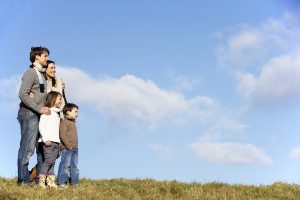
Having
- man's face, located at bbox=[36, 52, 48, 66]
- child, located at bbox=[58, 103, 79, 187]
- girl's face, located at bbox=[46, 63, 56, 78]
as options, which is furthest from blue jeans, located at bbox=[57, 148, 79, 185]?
man's face, located at bbox=[36, 52, 48, 66]

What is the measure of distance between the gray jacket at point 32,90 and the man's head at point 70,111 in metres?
0.96

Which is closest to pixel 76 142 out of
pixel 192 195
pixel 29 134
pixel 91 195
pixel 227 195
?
pixel 29 134

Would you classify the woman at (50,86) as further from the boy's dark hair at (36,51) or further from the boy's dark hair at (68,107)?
the boy's dark hair at (36,51)

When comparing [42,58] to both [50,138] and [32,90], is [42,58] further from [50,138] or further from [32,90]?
[50,138]

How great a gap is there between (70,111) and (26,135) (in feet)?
5.28

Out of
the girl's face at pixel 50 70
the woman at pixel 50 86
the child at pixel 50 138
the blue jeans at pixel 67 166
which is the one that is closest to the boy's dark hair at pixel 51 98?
the child at pixel 50 138

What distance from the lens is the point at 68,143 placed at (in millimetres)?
12555

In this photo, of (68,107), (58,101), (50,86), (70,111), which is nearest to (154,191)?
(70,111)

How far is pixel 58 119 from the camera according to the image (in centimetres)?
1183

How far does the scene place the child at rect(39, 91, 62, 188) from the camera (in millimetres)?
11445

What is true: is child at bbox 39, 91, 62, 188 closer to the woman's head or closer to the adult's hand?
the adult's hand

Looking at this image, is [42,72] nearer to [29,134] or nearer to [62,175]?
[29,134]

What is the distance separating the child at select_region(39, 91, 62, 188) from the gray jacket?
8.6 inches

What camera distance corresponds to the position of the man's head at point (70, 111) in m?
12.6
